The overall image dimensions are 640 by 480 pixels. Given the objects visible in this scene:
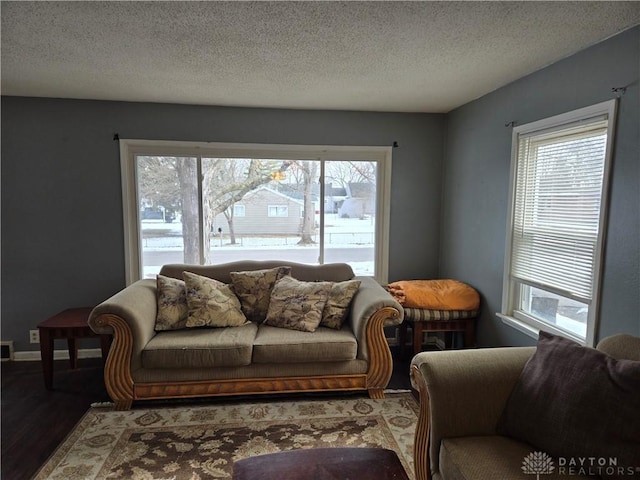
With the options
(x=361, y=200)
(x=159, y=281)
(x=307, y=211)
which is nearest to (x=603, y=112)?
(x=361, y=200)

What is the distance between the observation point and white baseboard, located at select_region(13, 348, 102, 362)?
11.1 ft

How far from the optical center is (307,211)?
12.2ft

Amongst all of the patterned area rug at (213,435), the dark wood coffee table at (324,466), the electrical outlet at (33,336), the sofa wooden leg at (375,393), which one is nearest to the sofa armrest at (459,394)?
the dark wood coffee table at (324,466)

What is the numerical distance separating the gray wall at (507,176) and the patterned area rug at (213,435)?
1173 millimetres

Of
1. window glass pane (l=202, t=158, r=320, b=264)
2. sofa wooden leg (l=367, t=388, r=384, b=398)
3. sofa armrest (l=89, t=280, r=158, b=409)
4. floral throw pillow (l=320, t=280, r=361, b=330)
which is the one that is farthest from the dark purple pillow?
window glass pane (l=202, t=158, r=320, b=264)

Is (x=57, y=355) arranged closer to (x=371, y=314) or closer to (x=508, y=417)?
(x=371, y=314)

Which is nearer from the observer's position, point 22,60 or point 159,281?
point 22,60

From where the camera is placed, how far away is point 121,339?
98.6 inches

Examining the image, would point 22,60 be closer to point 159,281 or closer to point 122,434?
point 159,281

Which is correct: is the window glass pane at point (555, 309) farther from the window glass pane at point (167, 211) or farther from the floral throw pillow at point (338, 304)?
the window glass pane at point (167, 211)

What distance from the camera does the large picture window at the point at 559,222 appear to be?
2053mm

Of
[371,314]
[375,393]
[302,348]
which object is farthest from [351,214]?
[375,393]

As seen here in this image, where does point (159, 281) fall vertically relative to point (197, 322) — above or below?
above

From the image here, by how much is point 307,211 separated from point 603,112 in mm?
2405
